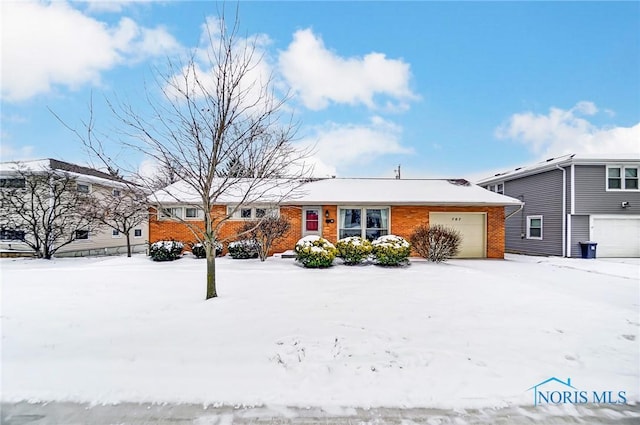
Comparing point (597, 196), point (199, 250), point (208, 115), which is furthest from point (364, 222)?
point (597, 196)

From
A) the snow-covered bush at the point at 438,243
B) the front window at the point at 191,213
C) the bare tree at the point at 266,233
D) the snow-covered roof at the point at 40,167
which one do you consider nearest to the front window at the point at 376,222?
the snow-covered bush at the point at 438,243

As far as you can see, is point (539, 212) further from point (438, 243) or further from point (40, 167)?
point (40, 167)

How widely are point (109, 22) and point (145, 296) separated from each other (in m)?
6.75

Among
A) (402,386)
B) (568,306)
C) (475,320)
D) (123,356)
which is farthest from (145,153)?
(568,306)

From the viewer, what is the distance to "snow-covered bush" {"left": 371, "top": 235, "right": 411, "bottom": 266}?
408 inches

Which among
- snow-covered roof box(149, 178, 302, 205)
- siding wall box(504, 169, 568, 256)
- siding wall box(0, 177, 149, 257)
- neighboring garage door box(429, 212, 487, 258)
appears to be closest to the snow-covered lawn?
snow-covered roof box(149, 178, 302, 205)

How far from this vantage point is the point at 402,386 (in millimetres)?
3143

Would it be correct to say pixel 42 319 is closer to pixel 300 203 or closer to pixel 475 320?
pixel 475 320

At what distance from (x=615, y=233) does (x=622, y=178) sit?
2940 mm

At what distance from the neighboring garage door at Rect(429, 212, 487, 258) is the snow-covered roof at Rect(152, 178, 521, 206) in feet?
3.09

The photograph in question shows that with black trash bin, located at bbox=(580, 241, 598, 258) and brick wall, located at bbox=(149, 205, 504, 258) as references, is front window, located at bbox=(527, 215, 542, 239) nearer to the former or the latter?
black trash bin, located at bbox=(580, 241, 598, 258)

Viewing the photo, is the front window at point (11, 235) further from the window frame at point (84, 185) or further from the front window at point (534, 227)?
the front window at point (534, 227)

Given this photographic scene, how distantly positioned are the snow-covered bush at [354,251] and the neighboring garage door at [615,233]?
13.6 metres
